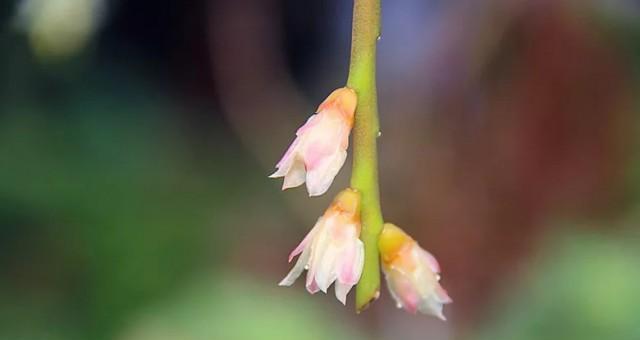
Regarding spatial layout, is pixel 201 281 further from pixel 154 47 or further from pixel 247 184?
pixel 154 47

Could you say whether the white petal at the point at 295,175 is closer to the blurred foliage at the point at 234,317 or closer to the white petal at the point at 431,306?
the white petal at the point at 431,306

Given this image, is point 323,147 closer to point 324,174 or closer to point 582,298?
point 324,174

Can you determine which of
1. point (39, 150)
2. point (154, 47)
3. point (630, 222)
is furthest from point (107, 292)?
point (630, 222)

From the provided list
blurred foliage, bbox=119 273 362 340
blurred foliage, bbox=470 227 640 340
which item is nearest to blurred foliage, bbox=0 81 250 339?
blurred foliage, bbox=119 273 362 340

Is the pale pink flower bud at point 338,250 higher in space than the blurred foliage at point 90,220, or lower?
higher

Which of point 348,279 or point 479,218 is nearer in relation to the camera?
point 348,279

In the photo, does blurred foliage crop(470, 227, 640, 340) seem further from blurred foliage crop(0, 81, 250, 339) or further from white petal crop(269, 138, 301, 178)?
white petal crop(269, 138, 301, 178)

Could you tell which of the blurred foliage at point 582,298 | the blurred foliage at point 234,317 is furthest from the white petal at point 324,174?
the blurred foliage at point 582,298
